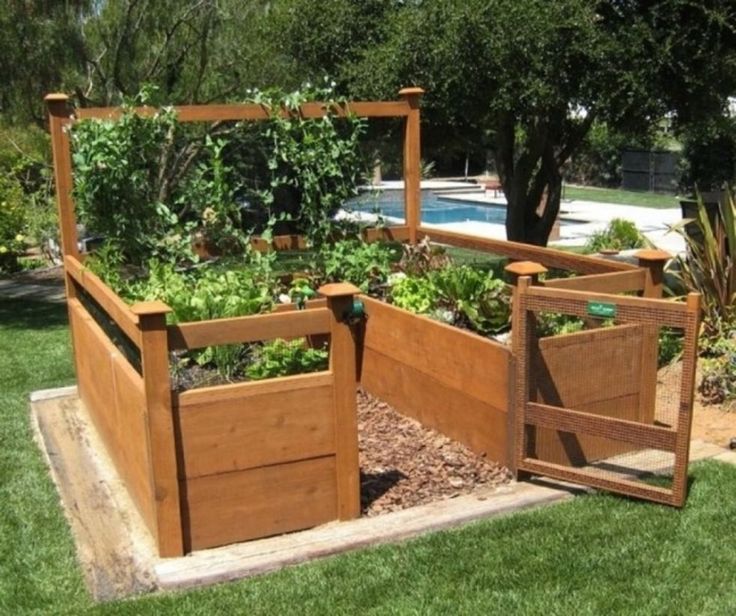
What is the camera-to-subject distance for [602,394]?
4.54m

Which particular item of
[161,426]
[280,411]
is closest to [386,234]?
[280,411]

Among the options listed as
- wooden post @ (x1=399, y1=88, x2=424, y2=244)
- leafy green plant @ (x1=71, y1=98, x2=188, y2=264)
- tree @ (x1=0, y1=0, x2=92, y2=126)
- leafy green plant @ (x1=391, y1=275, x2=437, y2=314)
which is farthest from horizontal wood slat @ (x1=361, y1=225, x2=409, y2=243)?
tree @ (x1=0, y1=0, x2=92, y2=126)

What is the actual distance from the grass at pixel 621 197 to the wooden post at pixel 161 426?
71.3 feet

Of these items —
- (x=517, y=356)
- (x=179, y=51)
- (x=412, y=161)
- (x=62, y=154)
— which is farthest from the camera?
(x=179, y=51)

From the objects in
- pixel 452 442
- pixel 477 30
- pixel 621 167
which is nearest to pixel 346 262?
pixel 452 442

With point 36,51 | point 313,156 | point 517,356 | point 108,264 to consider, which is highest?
point 36,51

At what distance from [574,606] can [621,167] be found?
95.0 feet

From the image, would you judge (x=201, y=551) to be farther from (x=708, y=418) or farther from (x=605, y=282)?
(x=708, y=418)

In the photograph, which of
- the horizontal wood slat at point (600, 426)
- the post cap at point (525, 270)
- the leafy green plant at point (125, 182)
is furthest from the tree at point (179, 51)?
the horizontal wood slat at point (600, 426)

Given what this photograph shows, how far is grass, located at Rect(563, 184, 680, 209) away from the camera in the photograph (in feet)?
81.0

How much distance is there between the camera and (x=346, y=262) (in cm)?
616

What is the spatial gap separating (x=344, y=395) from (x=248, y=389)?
405 millimetres

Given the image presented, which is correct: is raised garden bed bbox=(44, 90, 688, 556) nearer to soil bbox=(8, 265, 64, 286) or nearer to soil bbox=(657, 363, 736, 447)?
soil bbox=(657, 363, 736, 447)

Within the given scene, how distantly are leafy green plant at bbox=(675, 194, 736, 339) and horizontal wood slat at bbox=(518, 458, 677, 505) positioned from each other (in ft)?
8.10
